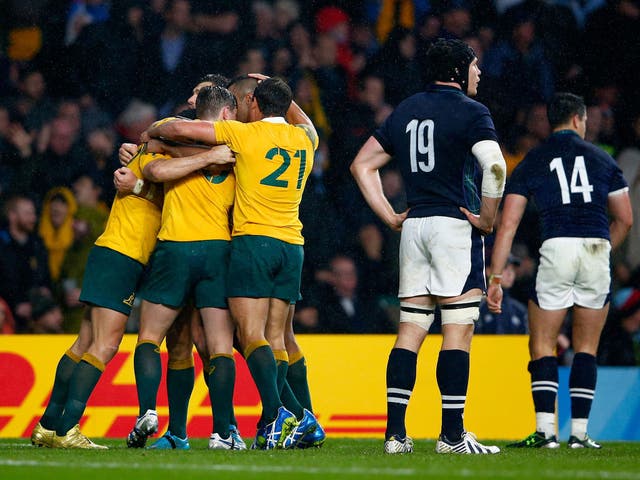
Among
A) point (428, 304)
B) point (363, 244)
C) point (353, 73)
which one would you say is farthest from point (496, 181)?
point (353, 73)

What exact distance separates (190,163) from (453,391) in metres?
1.91

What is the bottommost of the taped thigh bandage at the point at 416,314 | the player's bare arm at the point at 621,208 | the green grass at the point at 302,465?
the green grass at the point at 302,465

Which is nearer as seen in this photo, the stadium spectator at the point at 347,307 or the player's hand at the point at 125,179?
the player's hand at the point at 125,179

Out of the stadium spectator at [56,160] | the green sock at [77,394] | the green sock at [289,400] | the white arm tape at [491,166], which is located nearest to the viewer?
the white arm tape at [491,166]

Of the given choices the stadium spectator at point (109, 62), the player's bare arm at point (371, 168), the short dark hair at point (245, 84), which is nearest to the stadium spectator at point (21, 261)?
the stadium spectator at point (109, 62)

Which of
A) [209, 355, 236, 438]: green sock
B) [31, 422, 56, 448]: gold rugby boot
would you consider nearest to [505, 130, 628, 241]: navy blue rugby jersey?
[209, 355, 236, 438]: green sock

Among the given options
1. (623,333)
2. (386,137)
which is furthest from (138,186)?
(623,333)

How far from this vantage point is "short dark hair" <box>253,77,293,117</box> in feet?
21.5

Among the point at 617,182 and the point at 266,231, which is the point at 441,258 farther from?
the point at 617,182

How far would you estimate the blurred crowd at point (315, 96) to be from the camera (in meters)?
10.6

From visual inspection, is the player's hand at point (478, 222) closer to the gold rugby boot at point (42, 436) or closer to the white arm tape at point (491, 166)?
the white arm tape at point (491, 166)

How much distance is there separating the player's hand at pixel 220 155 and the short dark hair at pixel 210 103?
300mm

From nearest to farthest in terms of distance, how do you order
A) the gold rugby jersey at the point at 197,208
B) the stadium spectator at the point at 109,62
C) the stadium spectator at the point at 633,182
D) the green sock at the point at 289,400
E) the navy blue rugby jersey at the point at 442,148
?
the navy blue rugby jersey at the point at 442,148 → the gold rugby jersey at the point at 197,208 → the green sock at the point at 289,400 → the stadium spectator at the point at 633,182 → the stadium spectator at the point at 109,62

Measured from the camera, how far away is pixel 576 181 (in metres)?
7.21
